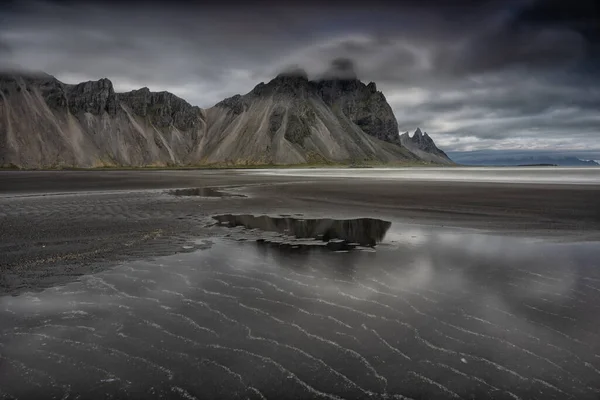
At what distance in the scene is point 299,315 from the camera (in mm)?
7891

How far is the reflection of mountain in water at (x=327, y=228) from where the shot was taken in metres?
15.5

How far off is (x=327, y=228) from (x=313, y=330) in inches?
443

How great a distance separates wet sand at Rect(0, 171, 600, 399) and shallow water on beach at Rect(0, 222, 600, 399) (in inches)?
1.3

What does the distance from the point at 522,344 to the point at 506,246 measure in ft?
28.6

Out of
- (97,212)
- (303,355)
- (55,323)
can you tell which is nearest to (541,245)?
(303,355)

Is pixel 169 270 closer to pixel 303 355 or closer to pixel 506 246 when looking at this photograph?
pixel 303 355

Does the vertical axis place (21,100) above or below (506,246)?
above

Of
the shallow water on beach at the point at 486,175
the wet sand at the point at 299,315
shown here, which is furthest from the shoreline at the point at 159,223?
the shallow water on beach at the point at 486,175

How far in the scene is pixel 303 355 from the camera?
6211 millimetres

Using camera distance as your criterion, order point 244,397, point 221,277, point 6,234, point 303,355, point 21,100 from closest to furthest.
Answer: point 244,397 → point 303,355 → point 221,277 → point 6,234 → point 21,100

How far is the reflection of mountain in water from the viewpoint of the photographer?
15540mm

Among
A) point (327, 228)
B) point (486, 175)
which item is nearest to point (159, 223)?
point (327, 228)

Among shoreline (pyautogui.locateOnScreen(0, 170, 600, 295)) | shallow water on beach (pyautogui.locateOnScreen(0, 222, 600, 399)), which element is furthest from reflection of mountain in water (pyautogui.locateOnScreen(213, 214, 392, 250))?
shallow water on beach (pyautogui.locateOnScreen(0, 222, 600, 399))

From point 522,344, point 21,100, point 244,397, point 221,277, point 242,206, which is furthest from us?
point 21,100
